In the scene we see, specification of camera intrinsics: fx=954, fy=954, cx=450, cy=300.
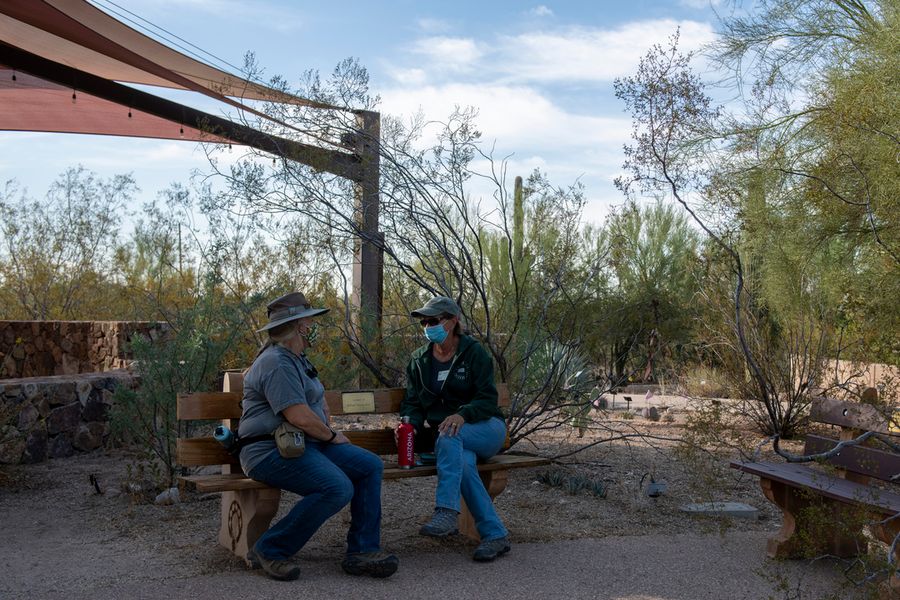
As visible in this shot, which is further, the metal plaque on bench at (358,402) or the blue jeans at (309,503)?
the metal plaque on bench at (358,402)

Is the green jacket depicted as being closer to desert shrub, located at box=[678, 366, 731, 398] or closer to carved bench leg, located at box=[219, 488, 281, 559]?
carved bench leg, located at box=[219, 488, 281, 559]

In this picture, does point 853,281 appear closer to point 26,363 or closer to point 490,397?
point 490,397

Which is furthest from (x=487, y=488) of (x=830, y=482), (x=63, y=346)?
(x=63, y=346)

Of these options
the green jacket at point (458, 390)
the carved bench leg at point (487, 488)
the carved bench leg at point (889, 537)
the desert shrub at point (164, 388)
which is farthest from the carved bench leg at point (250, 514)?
the carved bench leg at point (889, 537)

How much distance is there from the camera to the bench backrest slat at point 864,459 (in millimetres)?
4376

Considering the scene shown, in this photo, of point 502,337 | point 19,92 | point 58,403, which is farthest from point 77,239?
point 502,337

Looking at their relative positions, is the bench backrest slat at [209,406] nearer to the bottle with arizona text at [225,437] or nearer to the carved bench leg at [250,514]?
the bottle with arizona text at [225,437]

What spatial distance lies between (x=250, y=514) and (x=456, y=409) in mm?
1229

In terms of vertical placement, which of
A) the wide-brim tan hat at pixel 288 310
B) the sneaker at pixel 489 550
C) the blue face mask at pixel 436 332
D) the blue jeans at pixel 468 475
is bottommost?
the sneaker at pixel 489 550

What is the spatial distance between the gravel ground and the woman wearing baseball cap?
0.33 m

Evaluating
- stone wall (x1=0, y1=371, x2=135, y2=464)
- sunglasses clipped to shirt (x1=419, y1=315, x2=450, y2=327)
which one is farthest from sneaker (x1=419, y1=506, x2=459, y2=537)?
stone wall (x1=0, y1=371, x2=135, y2=464)

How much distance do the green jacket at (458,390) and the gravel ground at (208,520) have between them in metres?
0.67

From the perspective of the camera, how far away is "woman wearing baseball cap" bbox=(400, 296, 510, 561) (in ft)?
15.4

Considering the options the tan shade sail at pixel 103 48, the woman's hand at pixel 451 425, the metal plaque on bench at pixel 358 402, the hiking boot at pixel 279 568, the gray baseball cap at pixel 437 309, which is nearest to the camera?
the hiking boot at pixel 279 568
